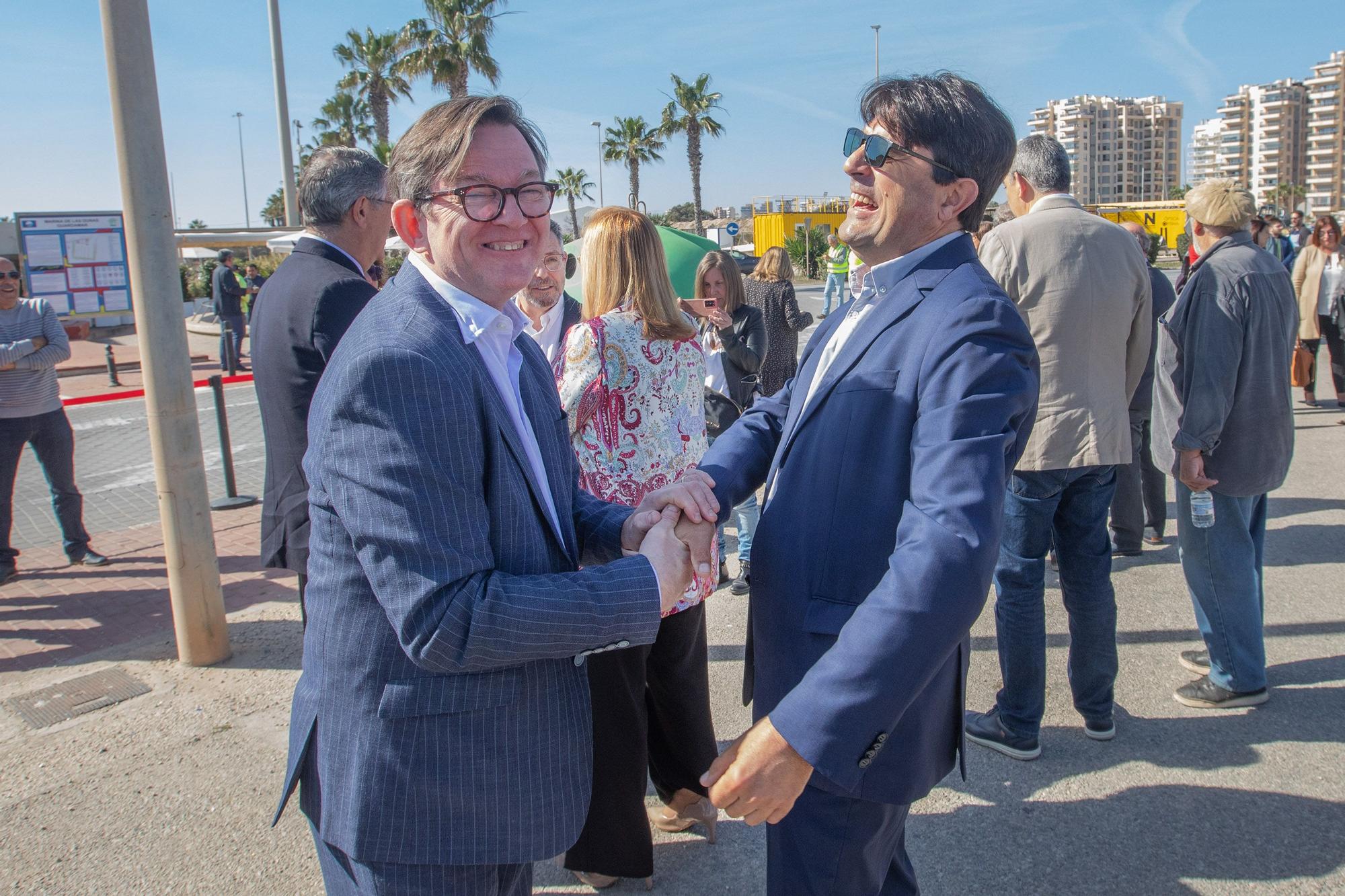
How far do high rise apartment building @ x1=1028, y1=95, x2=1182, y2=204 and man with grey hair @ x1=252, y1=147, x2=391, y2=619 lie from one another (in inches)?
6323

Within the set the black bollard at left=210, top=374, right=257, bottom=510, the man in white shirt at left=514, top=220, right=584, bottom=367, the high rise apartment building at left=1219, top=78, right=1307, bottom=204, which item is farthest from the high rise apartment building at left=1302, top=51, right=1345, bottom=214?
the man in white shirt at left=514, top=220, right=584, bottom=367

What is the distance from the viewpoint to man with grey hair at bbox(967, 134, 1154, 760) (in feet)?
10.7

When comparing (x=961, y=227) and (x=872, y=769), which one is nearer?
(x=872, y=769)

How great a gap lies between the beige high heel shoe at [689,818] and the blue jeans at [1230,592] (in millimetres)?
2197

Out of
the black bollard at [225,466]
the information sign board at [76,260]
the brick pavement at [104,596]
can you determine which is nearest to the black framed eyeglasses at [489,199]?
the brick pavement at [104,596]

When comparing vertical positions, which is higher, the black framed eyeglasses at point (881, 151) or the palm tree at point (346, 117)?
the palm tree at point (346, 117)

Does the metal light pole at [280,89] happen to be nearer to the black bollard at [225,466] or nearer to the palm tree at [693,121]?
the black bollard at [225,466]

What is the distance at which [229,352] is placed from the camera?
54.3 feet

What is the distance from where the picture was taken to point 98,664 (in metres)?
4.32

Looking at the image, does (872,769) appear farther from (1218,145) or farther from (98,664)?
(1218,145)

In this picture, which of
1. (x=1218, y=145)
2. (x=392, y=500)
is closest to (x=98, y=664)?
(x=392, y=500)

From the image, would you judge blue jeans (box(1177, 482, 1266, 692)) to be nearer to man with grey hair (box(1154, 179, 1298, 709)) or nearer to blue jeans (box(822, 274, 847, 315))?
man with grey hair (box(1154, 179, 1298, 709))

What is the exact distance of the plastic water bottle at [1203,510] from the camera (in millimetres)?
3561

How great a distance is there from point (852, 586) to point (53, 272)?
18714 mm
